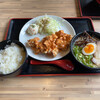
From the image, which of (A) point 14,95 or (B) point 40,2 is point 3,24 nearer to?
(B) point 40,2

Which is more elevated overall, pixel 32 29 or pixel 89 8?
pixel 89 8

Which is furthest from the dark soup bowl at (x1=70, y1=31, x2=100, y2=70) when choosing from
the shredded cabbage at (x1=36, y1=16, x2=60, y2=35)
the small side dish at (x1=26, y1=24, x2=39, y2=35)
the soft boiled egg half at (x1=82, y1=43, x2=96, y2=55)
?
the small side dish at (x1=26, y1=24, x2=39, y2=35)

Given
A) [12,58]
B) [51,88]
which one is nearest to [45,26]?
[12,58]

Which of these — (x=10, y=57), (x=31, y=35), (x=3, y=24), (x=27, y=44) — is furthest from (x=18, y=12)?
(x=10, y=57)

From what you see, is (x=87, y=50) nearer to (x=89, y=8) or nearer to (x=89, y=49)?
(x=89, y=49)

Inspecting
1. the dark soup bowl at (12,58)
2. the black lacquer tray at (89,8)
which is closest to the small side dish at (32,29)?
the dark soup bowl at (12,58)

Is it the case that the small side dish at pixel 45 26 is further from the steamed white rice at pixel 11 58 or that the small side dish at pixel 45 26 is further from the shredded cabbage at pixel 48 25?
the steamed white rice at pixel 11 58

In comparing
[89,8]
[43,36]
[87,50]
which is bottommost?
[87,50]
